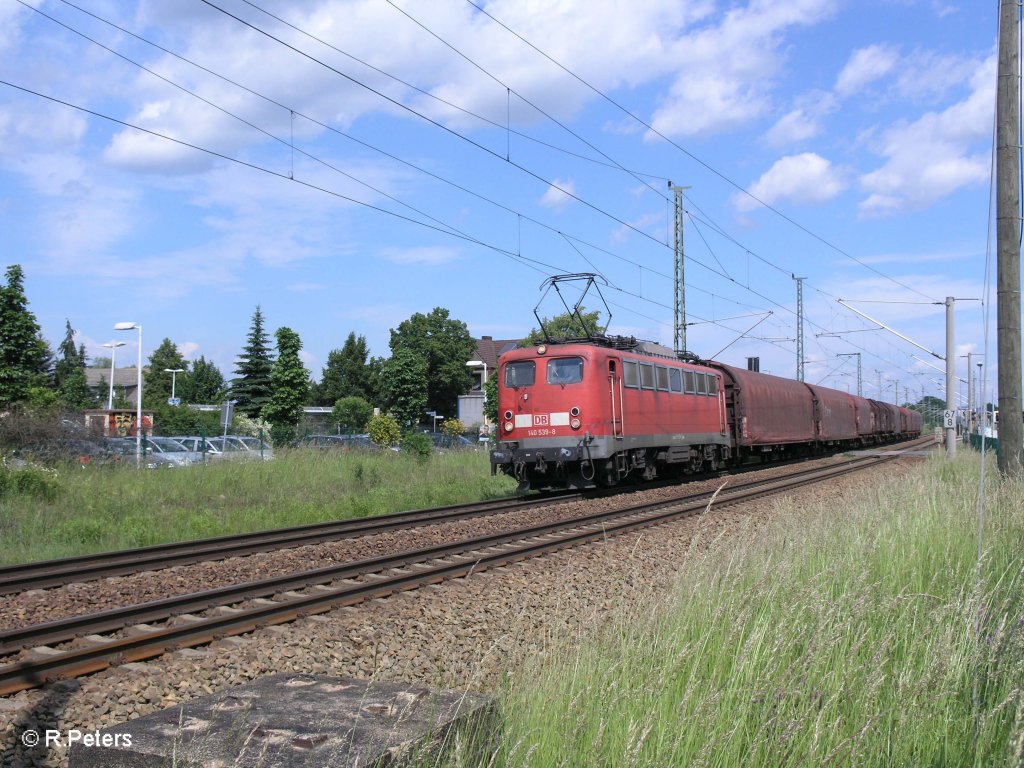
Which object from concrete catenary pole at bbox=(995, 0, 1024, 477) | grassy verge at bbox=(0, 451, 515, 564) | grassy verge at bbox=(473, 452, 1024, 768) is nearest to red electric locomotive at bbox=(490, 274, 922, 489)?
grassy verge at bbox=(0, 451, 515, 564)

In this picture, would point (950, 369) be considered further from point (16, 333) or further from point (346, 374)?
point (346, 374)

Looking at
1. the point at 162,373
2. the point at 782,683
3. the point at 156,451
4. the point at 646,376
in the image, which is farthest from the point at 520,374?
the point at 162,373

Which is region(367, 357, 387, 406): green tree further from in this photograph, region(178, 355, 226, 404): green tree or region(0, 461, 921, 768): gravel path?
region(0, 461, 921, 768): gravel path

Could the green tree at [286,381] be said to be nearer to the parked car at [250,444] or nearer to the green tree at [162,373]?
the parked car at [250,444]

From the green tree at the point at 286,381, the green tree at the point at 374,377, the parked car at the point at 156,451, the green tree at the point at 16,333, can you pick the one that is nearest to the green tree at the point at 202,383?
the green tree at the point at 374,377

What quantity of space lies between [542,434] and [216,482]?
693 cm

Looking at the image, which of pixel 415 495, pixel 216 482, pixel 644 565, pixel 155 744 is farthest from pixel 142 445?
pixel 155 744

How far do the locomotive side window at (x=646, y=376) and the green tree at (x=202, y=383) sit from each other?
104206mm

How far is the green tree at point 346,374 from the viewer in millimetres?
119062

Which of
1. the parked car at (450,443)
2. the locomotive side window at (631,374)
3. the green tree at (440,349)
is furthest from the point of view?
the green tree at (440,349)

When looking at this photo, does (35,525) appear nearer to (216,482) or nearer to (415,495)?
(216,482)

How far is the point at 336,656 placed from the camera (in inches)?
250

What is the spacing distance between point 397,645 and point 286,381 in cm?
5394

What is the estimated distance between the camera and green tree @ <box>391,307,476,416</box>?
88.2m
